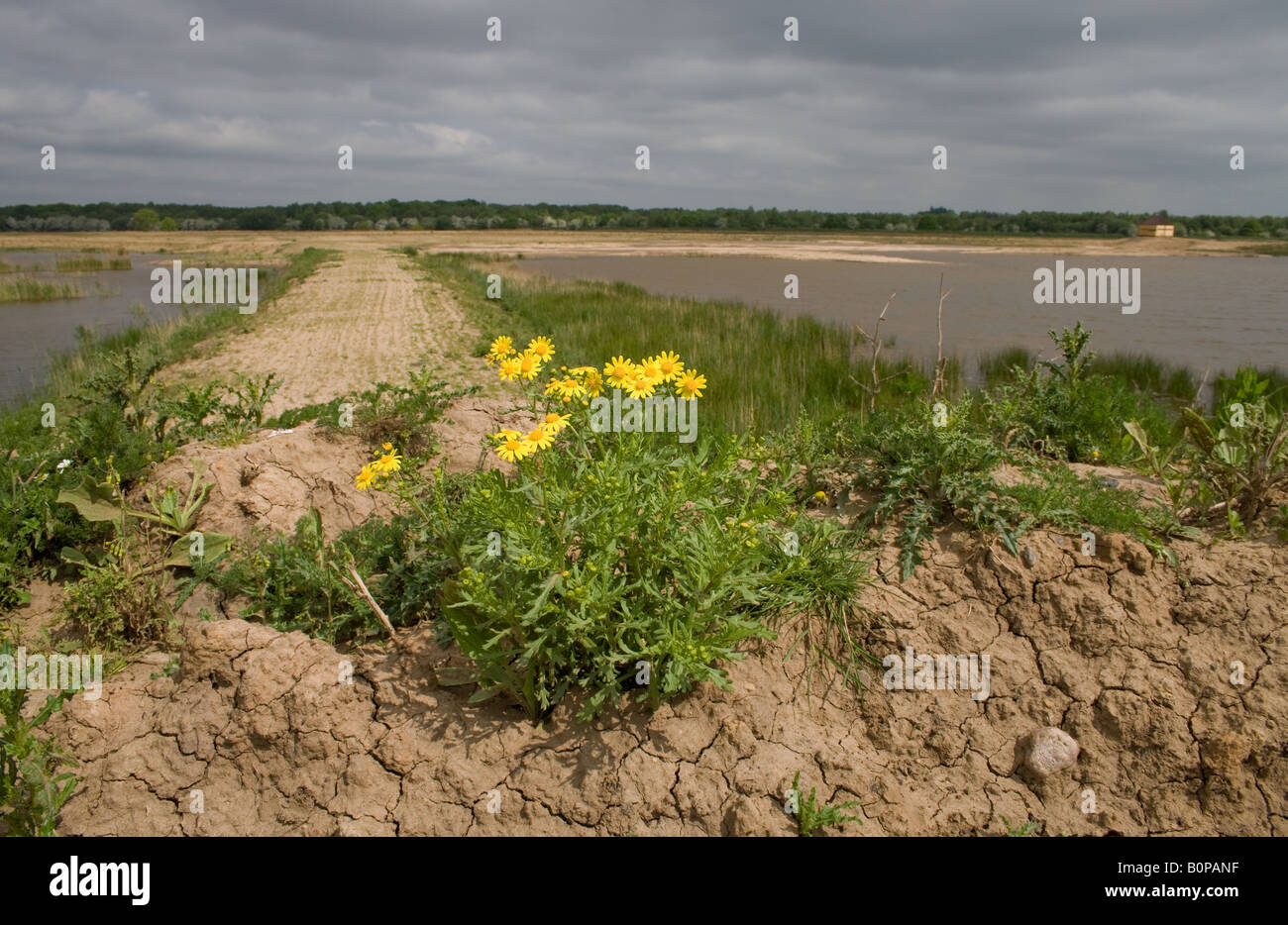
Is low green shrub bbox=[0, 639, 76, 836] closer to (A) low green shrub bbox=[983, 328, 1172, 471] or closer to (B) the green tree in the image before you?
(A) low green shrub bbox=[983, 328, 1172, 471]

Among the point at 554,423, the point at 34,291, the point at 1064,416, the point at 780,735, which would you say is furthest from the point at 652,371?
the point at 34,291

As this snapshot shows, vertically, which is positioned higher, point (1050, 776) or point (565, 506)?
point (565, 506)

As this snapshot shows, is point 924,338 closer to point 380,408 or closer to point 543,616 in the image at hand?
point 380,408

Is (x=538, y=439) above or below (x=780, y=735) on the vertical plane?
above

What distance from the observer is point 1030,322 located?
17.1 m

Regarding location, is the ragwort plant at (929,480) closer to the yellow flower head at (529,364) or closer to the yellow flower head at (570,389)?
the yellow flower head at (570,389)

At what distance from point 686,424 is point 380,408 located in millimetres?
3269

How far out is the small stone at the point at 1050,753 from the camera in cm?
278

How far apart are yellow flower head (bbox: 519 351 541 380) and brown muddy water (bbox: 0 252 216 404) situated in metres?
11.1

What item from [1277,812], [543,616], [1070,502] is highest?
[1070,502]

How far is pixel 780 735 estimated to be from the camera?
286cm

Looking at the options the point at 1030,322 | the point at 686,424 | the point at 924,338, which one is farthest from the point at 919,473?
the point at 1030,322

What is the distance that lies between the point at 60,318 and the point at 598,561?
23767 mm

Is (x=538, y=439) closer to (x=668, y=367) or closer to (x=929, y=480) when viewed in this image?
(x=668, y=367)
